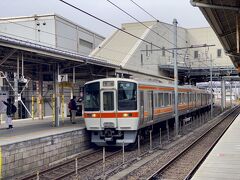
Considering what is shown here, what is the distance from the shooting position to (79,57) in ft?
55.0

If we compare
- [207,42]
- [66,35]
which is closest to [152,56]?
[66,35]

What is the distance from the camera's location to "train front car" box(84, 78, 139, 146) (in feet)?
50.3

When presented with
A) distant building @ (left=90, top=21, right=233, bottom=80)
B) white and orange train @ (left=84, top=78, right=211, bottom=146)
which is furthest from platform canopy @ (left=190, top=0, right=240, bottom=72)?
distant building @ (left=90, top=21, right=233, bottom=80)

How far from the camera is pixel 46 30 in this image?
3600 centimetres

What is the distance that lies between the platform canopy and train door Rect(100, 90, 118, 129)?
4.77 metres

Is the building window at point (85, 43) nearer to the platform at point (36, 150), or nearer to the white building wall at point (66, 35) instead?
the white building wall at point (66, 35)

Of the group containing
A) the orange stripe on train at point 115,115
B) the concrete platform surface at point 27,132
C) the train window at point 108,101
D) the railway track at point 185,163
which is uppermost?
the train window at point 108,101

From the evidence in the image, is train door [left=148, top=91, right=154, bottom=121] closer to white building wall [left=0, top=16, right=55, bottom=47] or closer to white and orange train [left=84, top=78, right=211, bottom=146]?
white and orange train [left=84, top=78, right=211, bottom=146]

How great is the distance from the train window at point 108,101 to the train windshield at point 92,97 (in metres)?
0.28

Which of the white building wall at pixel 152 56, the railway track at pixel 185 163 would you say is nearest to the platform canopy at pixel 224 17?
the railway track at pixel 185 163

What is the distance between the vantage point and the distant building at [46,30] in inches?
1407

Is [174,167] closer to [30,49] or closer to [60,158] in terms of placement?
[60,158]

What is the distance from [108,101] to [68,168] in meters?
3.99

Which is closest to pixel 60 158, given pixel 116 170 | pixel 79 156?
pixel 79 156
